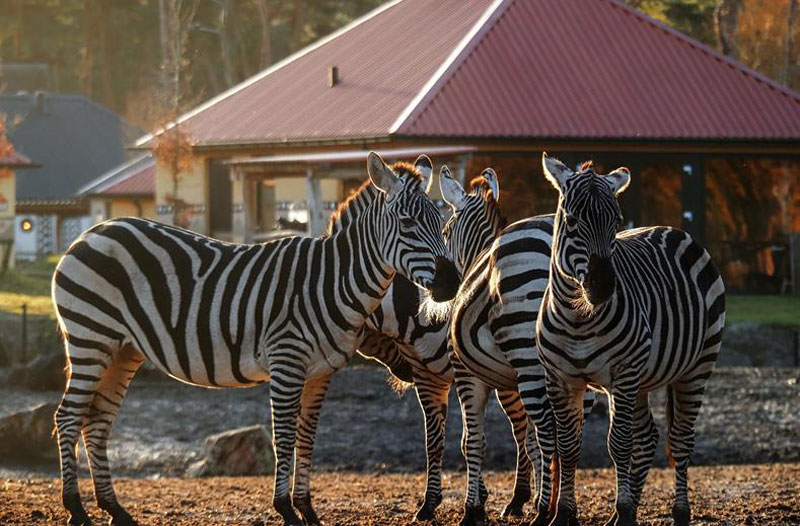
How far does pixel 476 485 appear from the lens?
9234mm

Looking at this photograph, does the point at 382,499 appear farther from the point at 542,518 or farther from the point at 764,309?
the point at 764,309

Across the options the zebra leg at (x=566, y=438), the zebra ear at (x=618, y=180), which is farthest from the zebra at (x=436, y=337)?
the zebra ear at (x=618, y=180)

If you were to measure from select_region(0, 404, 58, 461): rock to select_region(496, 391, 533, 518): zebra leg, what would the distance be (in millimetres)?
Result: 7692

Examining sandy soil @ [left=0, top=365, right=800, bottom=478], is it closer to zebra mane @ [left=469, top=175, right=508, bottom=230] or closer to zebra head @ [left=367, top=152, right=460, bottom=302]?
zebra mane @ [left=469, top=175, right=508, bottom=230]

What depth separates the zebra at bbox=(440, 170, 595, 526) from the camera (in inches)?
345

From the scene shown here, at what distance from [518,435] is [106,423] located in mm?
2762

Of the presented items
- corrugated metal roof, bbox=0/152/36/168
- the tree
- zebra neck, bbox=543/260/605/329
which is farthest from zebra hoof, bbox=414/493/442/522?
corrugated metal roof, bbox=0/152/36/168

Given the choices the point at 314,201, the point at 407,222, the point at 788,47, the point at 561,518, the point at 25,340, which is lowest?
the point at 561,518

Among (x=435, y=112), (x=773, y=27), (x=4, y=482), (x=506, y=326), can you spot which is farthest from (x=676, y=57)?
(x=506, y=326)

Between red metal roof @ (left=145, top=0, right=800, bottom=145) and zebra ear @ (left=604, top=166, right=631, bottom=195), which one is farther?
red metal roof @ (left=145, top=0, right=800, bottom=145)

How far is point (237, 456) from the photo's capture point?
1530 cm

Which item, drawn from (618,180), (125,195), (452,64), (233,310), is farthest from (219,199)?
(618,180)

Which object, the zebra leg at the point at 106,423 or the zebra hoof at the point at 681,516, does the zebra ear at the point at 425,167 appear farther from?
the zebra hoof at the point at 681,516

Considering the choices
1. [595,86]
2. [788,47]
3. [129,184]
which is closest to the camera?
[595,86]
